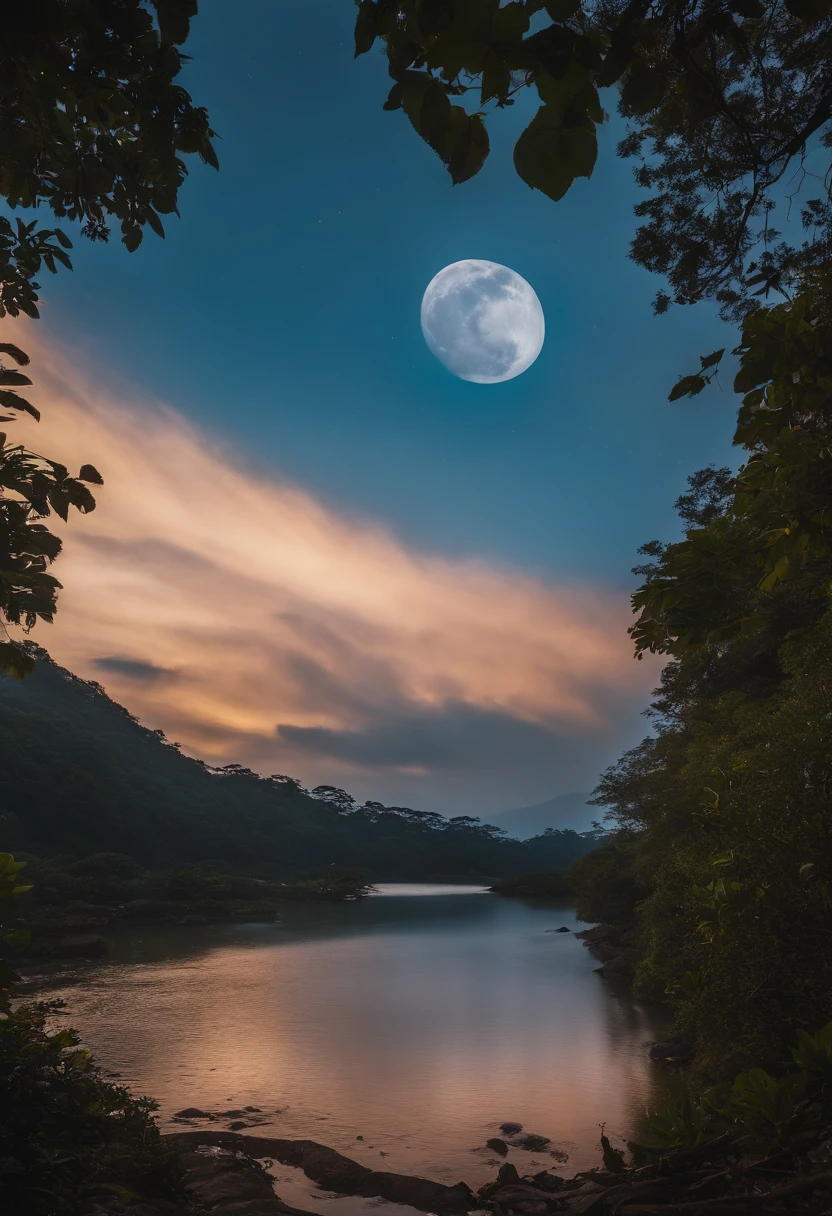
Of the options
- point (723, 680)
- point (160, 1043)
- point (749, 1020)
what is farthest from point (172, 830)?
point (749, 1020)

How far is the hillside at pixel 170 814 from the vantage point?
54312mm

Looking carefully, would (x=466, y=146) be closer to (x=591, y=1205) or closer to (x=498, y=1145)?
(x=591, y=1205)

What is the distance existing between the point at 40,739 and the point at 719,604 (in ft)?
218

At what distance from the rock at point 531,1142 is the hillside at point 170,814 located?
63.8 ft

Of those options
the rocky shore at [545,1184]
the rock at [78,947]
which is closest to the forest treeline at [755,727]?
the rocky shore at [545,1184]

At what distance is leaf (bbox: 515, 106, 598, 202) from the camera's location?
4.45ft

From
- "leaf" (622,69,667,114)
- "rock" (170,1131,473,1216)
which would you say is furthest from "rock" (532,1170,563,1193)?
"leaf" (622,69,667,114)

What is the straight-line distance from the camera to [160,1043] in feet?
55.8

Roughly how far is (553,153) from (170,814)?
251ft

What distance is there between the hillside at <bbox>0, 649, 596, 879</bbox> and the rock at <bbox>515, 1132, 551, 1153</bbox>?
19.5 m

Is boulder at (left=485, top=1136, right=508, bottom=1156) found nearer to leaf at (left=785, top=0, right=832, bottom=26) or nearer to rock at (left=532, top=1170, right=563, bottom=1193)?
rock at (left=532, top=1170, right=563, bottom=1193)

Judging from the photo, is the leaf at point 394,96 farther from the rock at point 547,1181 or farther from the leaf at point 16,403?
the rock at point 547,1181

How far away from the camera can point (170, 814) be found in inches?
2756

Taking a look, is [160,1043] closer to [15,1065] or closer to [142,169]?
[15,1065]
